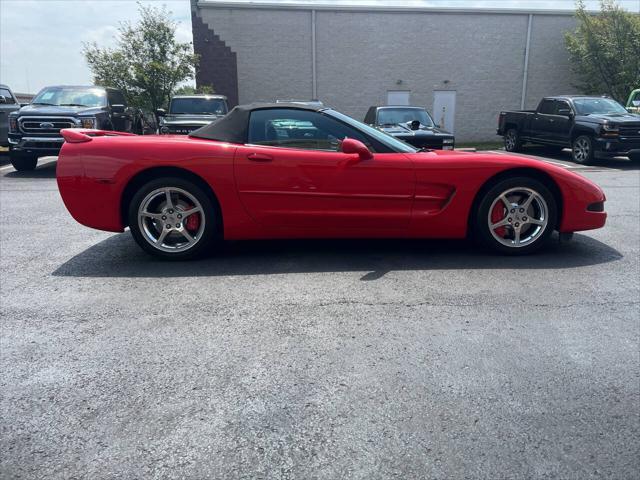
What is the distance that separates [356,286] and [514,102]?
2308 centimetres

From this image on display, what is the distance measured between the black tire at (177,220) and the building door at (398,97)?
798 inches

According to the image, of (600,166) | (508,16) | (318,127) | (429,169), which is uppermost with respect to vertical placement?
(508,16)

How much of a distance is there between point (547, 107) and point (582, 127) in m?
2.02

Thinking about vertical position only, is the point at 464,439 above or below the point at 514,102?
below

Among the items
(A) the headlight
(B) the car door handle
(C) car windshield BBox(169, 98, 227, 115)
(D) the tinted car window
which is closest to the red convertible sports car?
(B) the car door handle

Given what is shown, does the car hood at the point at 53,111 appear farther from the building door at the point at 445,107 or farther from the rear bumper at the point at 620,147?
the building door at the point at 445,107

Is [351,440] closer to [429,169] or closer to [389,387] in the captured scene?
[389,387]

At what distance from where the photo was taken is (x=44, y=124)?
35.3ft

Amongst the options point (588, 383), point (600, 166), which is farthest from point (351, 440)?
point (600, 166)

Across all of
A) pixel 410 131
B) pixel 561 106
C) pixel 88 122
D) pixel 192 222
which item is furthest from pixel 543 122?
pixel 192 222

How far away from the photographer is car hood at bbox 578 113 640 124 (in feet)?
41.7

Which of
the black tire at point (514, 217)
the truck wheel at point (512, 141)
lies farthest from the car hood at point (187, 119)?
the truck wheel at point (512, 141)

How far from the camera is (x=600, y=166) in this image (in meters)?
13.1

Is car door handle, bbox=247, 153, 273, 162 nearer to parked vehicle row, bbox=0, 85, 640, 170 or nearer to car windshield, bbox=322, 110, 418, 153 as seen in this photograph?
car windshield, bbox=322, 110, 418, 153
